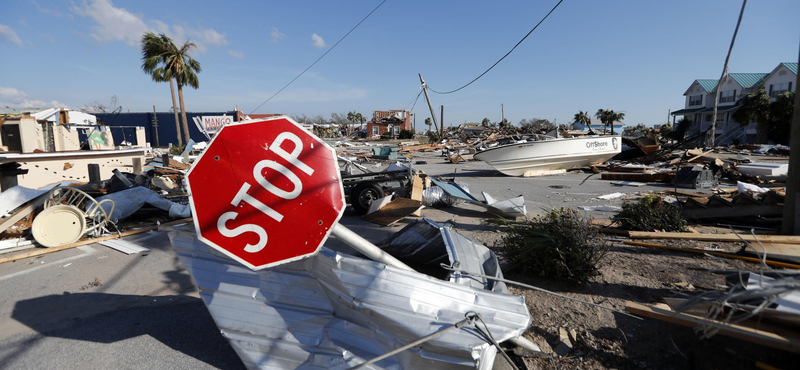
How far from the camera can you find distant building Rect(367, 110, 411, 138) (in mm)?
57875

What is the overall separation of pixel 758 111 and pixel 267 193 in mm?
42804

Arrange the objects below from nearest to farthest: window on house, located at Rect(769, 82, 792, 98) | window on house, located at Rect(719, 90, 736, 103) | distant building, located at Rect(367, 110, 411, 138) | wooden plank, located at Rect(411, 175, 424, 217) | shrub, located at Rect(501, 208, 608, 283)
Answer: shrub, located at Rect(501, 208, 608, 283), wooden plank, located at Rect(411, 175, 424, 217), window on house, located at Rect(769, 82, 792, 98), window on house, located at Rect(719, 90, 736, 103), distant building, located at Rect(367, 110, 411, 138)

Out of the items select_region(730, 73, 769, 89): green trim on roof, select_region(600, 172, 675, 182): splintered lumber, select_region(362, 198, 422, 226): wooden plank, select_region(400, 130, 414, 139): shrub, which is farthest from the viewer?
select_region(400, 130, 414, 139): shrub

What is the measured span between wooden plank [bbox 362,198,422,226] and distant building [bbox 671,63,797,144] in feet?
139

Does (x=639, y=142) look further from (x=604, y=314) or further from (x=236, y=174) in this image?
(x=236, y=174)

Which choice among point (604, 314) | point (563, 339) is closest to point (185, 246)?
point (563, 339)

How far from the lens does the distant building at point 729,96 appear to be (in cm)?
3756

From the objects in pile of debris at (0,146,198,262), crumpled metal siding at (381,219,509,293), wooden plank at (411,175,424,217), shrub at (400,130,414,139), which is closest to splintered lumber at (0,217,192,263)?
pile of debris at (0,146,198,262)

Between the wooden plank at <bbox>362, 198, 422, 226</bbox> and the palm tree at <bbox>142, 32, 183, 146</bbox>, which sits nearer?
the wooden plank at <bbox>362, 198, 422, 226</bbox>

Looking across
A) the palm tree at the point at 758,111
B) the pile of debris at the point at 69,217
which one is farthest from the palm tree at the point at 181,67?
the palm tree at the point at 758,111

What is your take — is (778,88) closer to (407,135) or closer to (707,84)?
(707,84)

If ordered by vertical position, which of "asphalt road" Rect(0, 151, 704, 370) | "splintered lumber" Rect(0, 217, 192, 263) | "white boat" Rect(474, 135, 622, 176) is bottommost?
"asphalt road" Rect(0, 151, 704, 370)

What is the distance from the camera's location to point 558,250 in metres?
3.90

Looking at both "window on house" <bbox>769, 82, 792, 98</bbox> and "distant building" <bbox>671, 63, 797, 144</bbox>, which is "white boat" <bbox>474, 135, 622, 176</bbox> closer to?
"distant building" <bbox>671, 63, 797, 144</bbox>
